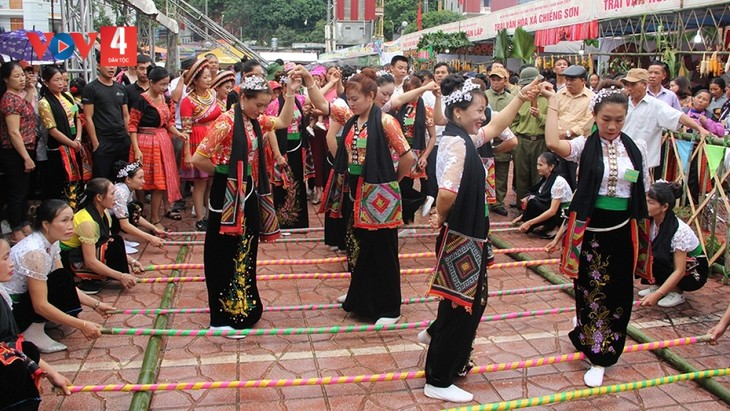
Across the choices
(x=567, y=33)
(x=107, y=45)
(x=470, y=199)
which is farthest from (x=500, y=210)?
(x=567, y=33)

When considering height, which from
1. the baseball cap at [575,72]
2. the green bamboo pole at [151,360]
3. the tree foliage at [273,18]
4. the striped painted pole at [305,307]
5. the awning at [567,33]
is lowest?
the green bamboo pole at [151,360]

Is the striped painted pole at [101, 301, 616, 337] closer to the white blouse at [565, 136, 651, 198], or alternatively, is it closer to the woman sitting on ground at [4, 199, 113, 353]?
the woman sitting on ground at [4, 199, 113, 353]

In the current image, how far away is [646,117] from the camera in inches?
250

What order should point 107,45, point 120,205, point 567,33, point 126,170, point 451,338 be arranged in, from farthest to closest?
point 567,33
point 107,45
point 126,170
point 120,205
point 451,338

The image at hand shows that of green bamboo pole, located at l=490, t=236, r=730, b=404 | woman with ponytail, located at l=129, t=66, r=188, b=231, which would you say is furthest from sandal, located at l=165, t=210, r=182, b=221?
green bamboo pole, located at l=490, t=236, r=730, b=404

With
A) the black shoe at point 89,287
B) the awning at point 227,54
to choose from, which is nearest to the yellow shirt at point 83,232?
the black shoe at point 89,287

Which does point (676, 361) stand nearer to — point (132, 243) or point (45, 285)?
point (45, 285)

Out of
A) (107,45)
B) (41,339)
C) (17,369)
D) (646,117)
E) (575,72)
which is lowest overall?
(41,339)

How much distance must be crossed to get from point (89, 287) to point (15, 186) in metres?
1.99

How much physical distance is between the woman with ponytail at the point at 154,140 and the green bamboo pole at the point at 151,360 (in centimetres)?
197

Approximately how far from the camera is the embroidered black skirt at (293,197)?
7316 mm

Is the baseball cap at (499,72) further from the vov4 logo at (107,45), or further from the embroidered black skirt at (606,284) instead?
the embroidered black skirt at (606,284)

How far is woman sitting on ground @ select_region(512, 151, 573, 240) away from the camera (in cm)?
697

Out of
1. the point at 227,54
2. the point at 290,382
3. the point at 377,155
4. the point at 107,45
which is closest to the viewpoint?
the point at 290,382
